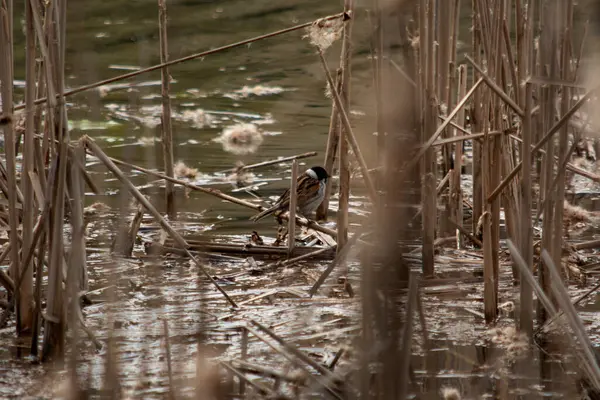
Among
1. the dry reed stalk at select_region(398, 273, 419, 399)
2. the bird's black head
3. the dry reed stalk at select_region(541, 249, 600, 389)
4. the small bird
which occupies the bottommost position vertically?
the dry reed stalk at select_region(541, 249, 600, 389)

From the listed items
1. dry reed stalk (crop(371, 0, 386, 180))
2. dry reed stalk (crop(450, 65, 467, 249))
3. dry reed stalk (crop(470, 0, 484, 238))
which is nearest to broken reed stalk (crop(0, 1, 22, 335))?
dry reed stalk (crop(371, 0, 386, 180))

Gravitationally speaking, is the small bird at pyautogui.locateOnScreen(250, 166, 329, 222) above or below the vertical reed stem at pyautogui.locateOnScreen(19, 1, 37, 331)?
below

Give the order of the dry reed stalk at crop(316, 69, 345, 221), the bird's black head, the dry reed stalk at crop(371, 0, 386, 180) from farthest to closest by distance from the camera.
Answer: the bird's black head → the dry reed stalk at crop(316, 69, 345, 221) → the dry reed stalk at crop(371, 0, 386, 180)

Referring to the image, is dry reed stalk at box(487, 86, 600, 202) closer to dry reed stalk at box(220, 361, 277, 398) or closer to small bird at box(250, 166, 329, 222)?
dry reed stalk at box(220, 361, 277, 398)

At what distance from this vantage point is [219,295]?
4.96 metres

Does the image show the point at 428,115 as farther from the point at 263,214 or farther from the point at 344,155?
the point at 263,214

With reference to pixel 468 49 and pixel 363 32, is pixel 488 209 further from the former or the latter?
pixel 468 49

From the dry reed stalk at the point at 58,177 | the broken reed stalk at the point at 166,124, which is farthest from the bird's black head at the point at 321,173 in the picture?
the dry reed stalk at the point at 58,177

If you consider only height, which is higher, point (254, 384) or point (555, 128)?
point (555, 128)

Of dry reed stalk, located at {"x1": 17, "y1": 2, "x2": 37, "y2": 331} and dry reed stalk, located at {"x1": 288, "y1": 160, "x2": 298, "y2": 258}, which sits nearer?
dry reed stalk, located at {"x1": 17, "y1": 2, "x2": 37, "y2": 331}

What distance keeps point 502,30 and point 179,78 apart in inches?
283

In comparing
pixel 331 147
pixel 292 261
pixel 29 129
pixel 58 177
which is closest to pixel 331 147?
pixel 331 147

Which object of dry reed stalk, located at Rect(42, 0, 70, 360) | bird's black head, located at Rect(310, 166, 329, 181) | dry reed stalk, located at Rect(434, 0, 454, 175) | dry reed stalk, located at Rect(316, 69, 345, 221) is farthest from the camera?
bird's black head, located at Rect(310, 166, 329, 181)

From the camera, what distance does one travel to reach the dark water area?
12.2 ft
